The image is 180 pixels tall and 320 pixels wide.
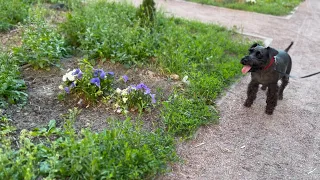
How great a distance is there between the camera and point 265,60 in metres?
4.23

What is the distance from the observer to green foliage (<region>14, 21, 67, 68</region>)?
5177 millimetres

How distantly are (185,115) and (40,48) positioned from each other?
252 cm

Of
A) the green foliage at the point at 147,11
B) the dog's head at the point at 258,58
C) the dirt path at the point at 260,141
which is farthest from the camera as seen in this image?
the green foliage at the point at 147,11

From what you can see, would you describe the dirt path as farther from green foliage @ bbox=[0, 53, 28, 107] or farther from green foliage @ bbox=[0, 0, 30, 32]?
green foliage @ bbox=[0, 0, 30, 32]

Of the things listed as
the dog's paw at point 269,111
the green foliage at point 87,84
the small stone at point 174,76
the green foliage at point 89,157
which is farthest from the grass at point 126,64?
the dog's paw at point 269,111

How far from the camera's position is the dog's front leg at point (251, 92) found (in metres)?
4.77

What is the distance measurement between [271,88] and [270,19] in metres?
6.45

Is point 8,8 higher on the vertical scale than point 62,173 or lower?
higher

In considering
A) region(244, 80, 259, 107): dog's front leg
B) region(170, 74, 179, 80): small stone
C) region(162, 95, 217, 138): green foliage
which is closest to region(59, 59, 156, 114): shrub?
region(162, 95, 217, 138): green foliage

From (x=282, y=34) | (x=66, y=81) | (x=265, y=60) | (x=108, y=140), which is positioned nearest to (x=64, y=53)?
(x=66, y=81)

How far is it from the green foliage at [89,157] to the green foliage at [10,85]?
0.89 meters

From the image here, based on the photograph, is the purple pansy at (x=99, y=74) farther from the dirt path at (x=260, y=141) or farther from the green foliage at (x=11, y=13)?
the green foliage at (x=11, y=13)

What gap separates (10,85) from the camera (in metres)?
4.36

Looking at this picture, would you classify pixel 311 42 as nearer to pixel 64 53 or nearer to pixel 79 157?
pixel 64 53
